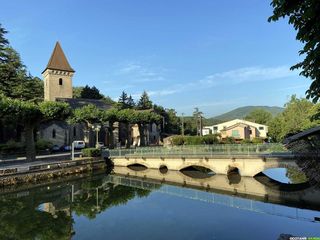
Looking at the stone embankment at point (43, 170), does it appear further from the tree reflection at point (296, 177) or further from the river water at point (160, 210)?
the tree reflection at point (296, 177)

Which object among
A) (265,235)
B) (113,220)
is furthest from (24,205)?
(265,235)

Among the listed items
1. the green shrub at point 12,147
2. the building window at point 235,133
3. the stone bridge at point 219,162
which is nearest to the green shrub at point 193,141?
the stone bridge at point 219,162

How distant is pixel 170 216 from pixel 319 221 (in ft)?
24.9

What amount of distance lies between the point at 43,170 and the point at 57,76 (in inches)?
1394

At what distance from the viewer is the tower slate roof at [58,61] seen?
199 feet

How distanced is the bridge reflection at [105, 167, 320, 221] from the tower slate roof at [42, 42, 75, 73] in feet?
116

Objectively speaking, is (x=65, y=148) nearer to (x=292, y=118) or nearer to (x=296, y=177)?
(x=296, y=177)

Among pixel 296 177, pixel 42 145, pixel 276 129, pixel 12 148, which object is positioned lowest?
pixel 296 177

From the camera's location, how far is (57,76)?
6075cm

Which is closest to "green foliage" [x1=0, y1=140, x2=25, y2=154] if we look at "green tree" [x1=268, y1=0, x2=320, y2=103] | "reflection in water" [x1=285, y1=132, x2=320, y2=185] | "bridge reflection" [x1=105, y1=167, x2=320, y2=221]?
"bridge reflection" [x1=105, y1=167, x2=320, y2=221]

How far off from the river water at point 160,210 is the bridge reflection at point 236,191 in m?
0.05

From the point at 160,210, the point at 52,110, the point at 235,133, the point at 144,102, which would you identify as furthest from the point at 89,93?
the point at 160,210

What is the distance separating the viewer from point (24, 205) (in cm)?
2044

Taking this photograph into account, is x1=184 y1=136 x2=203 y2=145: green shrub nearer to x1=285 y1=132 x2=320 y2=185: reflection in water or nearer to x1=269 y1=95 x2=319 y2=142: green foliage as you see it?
x1=269 y1=95 x2=319 y2=142: green foliage
